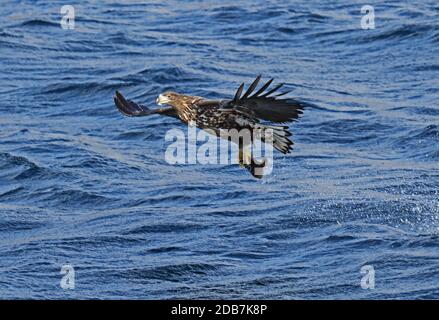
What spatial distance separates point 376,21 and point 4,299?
14112 millimetres

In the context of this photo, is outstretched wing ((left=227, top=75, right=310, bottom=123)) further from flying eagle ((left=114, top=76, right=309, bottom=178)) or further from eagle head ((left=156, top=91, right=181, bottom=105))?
eagle head ((left=156, top=91, right=181, bottom=105))

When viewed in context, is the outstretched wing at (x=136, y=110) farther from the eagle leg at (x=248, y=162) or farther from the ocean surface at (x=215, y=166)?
the ocean surface at (x=215, y=166)

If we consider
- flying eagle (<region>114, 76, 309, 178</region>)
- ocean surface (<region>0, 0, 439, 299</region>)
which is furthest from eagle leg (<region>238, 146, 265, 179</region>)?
ocean surface (<region>0, 0, 439, 299</region>)

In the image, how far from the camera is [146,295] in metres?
15.5

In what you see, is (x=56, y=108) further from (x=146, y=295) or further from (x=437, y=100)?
(x=146, y=295)

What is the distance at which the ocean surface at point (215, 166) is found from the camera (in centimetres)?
1617

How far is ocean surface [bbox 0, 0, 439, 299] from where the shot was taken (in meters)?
16.2

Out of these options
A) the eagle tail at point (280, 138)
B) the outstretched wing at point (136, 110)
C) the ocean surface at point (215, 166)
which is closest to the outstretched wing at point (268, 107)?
the eagle tail at point (280, 138)

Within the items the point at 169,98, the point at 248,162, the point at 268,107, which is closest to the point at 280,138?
the point at 248,162

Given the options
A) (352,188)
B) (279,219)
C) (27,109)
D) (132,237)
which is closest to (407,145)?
(352,188)

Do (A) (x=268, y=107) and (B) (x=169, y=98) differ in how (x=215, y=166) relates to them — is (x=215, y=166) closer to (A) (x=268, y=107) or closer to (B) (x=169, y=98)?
(B) (x=169, y=98)

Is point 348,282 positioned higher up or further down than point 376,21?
further down

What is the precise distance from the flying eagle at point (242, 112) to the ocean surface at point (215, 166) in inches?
83.4

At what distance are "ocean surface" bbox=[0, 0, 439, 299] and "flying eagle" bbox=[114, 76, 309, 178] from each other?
2.12 metres
